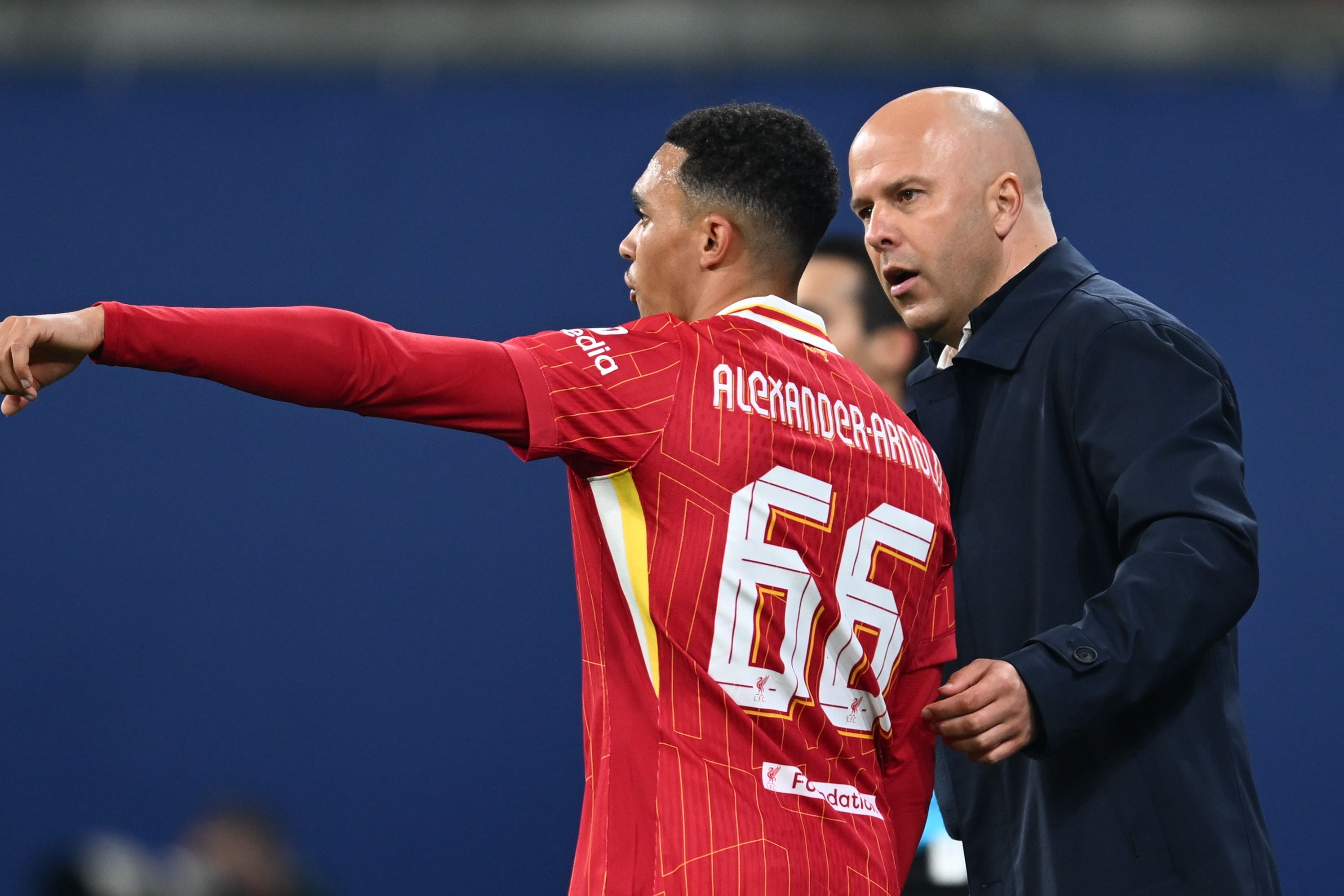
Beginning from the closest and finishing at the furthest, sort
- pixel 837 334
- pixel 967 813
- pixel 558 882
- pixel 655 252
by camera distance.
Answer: pixel 655 252, pixel 967 813, pixel 837 334, pixel 558 882

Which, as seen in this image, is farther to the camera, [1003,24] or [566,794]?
[1003,24]

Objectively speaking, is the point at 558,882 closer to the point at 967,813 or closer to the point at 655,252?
the point at 967,813

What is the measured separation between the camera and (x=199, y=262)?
13.8ft

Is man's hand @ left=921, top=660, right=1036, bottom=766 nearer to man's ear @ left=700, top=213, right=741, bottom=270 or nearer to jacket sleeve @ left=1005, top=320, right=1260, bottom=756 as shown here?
jacket sleeve @ left=1005, top=320, right=1260, bottom=756

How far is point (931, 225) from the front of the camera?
1.84m

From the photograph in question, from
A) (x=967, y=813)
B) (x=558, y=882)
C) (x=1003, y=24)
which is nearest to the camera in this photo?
(x=967, y=813)

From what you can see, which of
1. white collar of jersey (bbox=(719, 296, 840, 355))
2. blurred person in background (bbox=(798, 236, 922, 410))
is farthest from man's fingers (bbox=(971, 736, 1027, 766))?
blurred person in background (bbox=(798, 236, 922, 410))

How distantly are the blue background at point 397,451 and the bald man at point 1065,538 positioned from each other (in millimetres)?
2313

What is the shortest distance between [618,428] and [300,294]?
3148mm

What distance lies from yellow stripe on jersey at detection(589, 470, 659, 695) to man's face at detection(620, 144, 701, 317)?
0.29 m

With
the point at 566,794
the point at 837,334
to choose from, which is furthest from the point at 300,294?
the point at 837,334

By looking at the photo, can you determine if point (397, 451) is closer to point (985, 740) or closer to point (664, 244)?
point (664, 244)

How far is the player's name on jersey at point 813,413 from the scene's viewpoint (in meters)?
1.31

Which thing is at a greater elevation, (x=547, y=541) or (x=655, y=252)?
(x=655, y=252)
